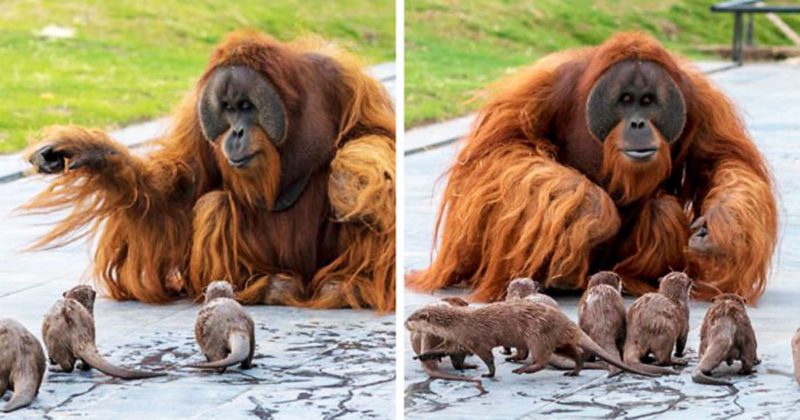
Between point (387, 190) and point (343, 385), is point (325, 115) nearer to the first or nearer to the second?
point (387, 190)

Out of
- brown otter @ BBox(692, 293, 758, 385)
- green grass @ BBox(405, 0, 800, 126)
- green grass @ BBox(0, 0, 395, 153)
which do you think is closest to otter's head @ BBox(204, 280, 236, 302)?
brown otter @ BBox(692, 293, 758, 385)

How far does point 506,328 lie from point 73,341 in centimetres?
100

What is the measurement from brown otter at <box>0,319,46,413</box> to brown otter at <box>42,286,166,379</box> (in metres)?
0.20

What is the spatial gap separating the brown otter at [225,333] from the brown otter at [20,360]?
0.41 meters

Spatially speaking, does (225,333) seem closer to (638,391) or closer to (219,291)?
(219,291)

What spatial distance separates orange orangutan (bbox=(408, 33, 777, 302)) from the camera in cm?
470

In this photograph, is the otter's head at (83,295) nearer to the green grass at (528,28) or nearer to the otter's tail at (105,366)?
the otter's tail at (105,366)

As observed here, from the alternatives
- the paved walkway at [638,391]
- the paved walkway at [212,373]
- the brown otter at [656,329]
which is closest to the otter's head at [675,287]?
the brown otter at [656,329]

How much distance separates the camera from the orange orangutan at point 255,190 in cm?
487

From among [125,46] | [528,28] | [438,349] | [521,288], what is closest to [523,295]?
[521,288]

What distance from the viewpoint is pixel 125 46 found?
12672 millimetres

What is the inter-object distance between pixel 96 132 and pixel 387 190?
0.81 m

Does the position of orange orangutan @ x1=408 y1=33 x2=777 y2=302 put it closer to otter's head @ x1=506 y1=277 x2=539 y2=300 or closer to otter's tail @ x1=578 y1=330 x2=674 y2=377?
otter's head @ x1=506 y1=277 x2=539 y2=300

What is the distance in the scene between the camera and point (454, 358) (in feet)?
13.3
